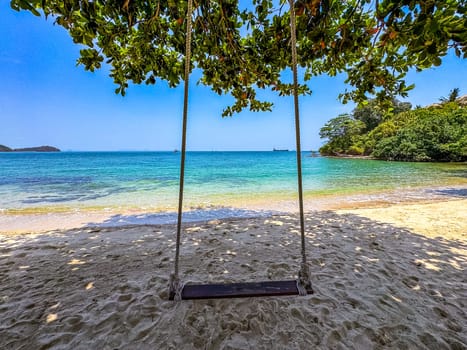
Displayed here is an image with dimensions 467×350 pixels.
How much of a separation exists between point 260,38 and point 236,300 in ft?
11.1

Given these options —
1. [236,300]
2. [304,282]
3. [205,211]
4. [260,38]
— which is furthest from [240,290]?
[205,211]

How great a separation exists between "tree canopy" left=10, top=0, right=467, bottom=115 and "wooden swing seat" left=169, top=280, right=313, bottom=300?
2.02 m

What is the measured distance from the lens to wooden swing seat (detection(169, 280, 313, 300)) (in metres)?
1.37

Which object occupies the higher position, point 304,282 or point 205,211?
point 304,282

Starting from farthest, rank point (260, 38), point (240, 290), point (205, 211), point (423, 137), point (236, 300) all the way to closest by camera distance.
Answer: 1. point (423, 137)
2. point (205, 211)
3. point (260, 38)
4. point (236, 300)
5. point (240, 290)

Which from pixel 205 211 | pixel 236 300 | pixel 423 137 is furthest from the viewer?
pixel 423 137

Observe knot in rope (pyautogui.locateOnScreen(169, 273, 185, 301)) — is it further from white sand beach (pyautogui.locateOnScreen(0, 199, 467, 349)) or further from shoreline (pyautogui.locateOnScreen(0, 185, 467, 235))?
shoreline (pyautogui.locateOnScreen(0, 185, 467, 235))

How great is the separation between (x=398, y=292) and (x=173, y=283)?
1907mm

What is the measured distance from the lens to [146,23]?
2.35m

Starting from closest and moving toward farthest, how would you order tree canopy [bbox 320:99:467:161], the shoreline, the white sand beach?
the white sand beach < the shoreline < tree canopy [bbox 320:99:467:161]

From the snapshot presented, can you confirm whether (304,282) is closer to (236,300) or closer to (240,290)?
(240,290)

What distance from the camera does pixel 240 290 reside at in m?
1.42

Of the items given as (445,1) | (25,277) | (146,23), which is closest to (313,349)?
(445,1)

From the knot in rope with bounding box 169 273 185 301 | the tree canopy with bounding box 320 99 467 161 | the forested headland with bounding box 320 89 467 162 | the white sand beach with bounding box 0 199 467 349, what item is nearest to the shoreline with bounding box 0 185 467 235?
the white sand beach with bounding box 0 199 467 349
